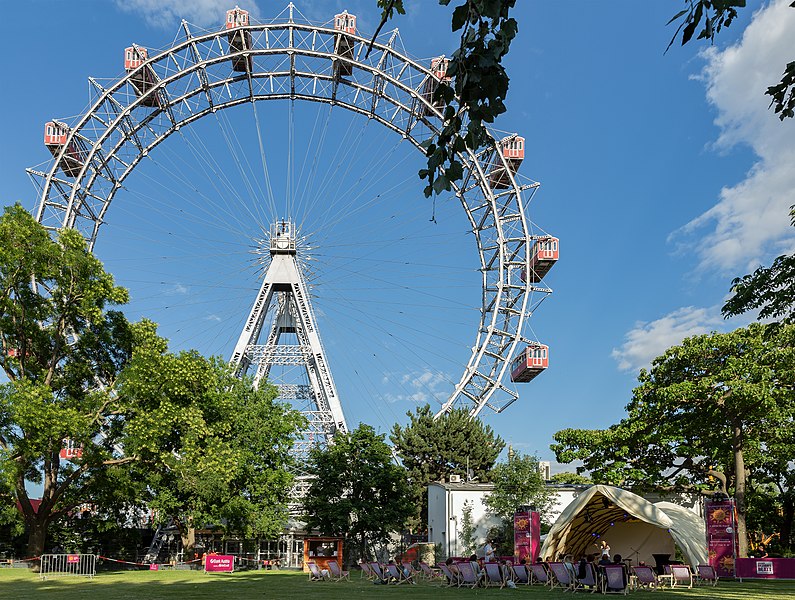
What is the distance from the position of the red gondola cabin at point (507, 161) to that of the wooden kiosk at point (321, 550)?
22.1m

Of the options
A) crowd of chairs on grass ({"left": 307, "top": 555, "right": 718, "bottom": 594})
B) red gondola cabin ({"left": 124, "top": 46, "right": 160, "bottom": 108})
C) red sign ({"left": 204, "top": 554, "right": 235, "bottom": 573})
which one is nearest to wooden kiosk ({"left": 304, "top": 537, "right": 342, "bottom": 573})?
red sign ({"left": 204, "top": 554, "right": 235, "bottom": 573})

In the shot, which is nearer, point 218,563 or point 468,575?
point 468,575

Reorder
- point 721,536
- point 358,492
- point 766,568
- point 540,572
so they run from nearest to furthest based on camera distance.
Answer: point 540,572
point 721,536
point 766,568
point 358,492

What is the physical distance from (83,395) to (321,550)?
1142 cm

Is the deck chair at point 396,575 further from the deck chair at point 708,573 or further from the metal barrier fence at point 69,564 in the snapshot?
the metal barrier fence at point 69,564

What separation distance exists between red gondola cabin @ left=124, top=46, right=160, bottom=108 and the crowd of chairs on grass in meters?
29.8

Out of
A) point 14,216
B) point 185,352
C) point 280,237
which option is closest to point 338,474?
point 185,352

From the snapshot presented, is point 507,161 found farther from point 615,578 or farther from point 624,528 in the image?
point 615,578

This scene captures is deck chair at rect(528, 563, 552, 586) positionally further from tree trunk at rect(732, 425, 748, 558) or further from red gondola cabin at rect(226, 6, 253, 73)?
red gondola cabin at rect(226, 6, 253, 73)

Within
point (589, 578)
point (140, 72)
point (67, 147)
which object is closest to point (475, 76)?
point (589, 578)

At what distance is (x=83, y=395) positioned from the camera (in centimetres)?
2975

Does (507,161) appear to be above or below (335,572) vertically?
above

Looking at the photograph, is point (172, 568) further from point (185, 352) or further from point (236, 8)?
point (236, 8)

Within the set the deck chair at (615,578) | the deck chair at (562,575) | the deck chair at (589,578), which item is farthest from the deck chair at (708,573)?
the deck chair at (615,578)
